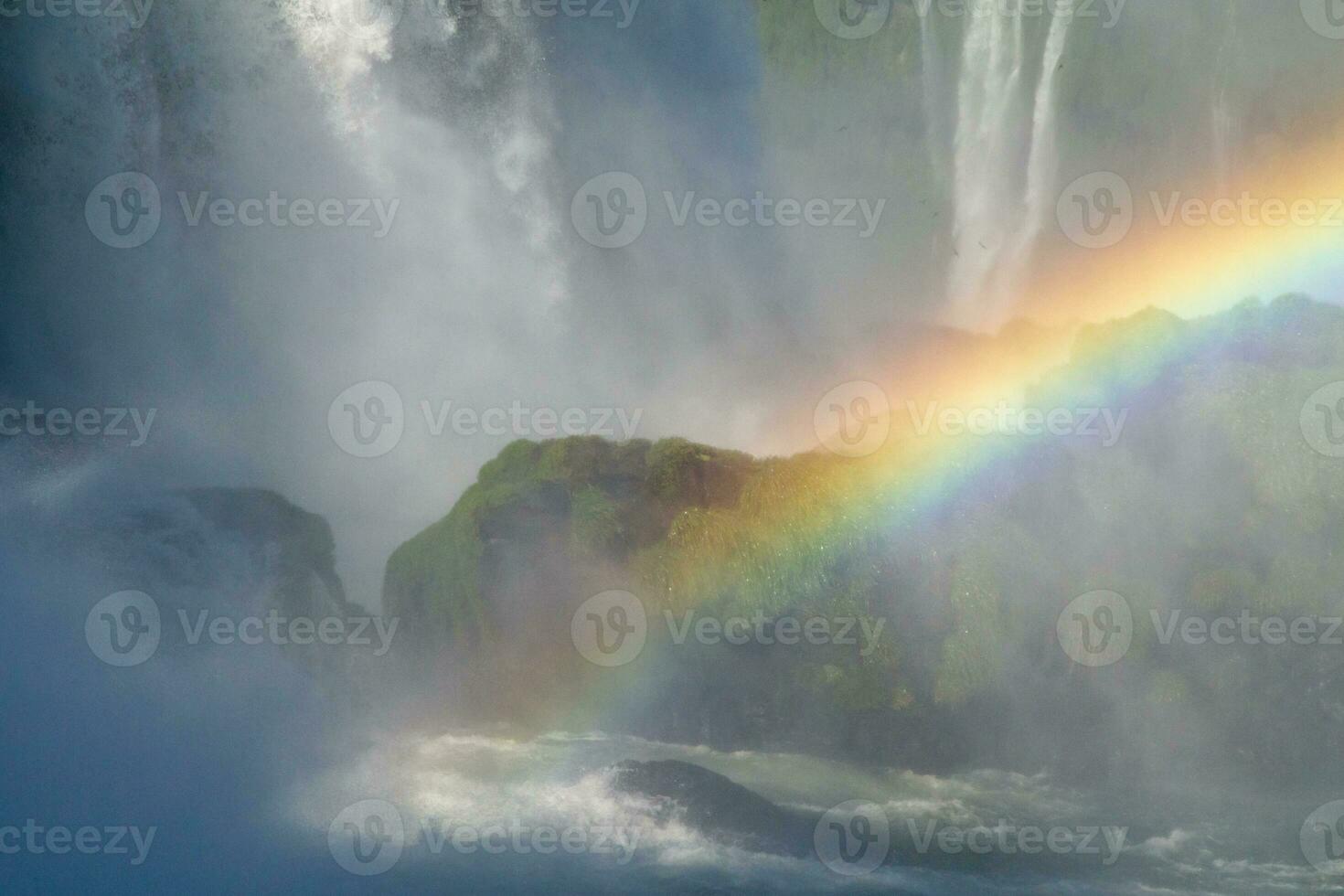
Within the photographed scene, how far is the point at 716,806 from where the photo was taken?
8.62 metres

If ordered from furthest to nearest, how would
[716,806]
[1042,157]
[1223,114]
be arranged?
1. [1042,157]
2. [1223,114]
3. [716,806]

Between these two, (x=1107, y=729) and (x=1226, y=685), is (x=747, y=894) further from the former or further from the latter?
(x=1226, y=685)

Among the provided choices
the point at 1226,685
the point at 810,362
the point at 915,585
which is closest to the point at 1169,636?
the point at 1226,685

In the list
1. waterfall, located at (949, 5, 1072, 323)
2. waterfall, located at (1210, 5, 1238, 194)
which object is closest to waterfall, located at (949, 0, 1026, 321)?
waterfall, located at (949, 5, 1072, 323)

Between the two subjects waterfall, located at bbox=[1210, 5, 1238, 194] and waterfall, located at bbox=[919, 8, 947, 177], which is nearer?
waterfall, located at bbox=[1210, 5, 1238, 194]

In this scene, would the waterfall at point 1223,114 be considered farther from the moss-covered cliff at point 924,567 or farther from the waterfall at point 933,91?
the waterfall at point 933,91

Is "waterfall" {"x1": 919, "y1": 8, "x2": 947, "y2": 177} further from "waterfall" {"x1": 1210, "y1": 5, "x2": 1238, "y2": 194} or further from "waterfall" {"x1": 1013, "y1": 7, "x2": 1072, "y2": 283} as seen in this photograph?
"waterfall" {"x1": 1210, "y1": 5, "x2": 1238, "y2": 194}

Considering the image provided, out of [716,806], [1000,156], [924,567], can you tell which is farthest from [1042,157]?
[716,806]

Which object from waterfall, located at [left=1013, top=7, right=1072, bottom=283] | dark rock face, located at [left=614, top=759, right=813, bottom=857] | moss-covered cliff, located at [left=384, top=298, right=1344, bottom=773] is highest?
waterfall, located at [left=1013, top=7, right=1072, bottom=283]

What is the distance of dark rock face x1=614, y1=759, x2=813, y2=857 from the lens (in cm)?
841

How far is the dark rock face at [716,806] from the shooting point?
331 inches

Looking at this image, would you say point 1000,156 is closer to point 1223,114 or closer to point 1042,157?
point 1042,157

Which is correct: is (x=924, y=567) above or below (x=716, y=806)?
above

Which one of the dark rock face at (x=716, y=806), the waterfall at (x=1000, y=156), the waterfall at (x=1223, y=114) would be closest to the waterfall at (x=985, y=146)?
the waterfall at (x=1000, y=156)
